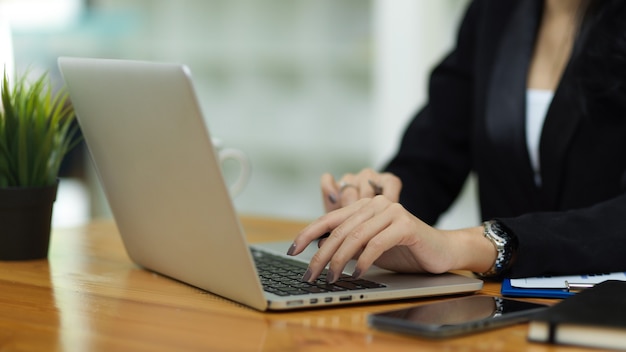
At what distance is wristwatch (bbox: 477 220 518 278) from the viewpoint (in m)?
1.02

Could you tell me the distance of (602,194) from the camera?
56.8 inches

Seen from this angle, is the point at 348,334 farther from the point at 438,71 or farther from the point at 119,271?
the point at 438,71

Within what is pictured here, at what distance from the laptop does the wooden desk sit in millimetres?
19

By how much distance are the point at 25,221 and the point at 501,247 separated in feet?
1.97

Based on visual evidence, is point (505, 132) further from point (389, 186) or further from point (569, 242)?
point (569, 242)

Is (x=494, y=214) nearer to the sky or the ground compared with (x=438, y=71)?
nearer to the ground

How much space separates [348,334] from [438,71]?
101cm

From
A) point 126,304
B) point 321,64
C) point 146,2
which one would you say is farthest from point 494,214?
point 146,2

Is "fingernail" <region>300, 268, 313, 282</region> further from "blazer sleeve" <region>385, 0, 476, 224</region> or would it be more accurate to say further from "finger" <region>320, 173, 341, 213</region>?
"blazer sleeve" <region>385, 0, 476, 224</region>

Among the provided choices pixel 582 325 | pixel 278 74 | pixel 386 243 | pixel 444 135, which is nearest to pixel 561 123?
pixel 444 135

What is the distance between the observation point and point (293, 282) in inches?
36.6

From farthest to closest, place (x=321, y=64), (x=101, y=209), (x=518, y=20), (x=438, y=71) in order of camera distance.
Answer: (x=101, y=209) → (x=321, y=64) → (x=438, y=71) → (x=518, y=20)

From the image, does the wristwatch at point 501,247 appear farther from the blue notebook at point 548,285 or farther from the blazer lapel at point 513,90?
the blazer lapel at point 513,90

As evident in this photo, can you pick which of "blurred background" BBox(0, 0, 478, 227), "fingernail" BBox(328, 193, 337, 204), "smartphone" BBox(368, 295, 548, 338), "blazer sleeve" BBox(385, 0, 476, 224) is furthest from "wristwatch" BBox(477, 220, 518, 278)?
"blurred background" BBox(0, 0, 478, 227)
